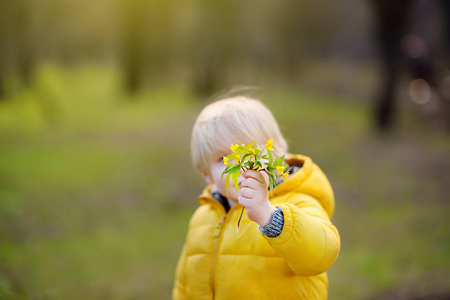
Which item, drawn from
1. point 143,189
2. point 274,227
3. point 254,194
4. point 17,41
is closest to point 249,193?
point 254,194

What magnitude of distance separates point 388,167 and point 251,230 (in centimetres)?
458

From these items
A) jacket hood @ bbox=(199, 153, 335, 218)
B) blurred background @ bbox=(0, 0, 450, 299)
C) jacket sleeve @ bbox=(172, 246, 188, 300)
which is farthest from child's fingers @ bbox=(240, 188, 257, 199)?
blurred background @ bbox=(0, 0, 450, 299)

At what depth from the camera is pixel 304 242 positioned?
4.47 ft

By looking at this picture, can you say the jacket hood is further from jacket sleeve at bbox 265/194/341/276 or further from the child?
jacket sleeve at bbox 265/194/341/276

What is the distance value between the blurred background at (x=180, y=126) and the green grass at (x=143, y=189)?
0.02 meters

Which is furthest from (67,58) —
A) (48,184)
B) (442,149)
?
(442,149)

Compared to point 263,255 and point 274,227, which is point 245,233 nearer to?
point 263,255

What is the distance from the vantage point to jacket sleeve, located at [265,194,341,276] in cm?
134

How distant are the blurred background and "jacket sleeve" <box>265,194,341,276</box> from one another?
1.24 meters

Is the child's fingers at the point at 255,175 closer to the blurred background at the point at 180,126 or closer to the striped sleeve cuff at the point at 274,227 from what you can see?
the striped sleeve cuff at the point at 274,227

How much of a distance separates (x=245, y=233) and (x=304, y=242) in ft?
1.03

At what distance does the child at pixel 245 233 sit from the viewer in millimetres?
1477

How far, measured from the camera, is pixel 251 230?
1615 millimetres

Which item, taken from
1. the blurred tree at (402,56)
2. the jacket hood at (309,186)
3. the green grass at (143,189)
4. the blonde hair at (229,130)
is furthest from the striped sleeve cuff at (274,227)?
the blurred tree at (402,56)
